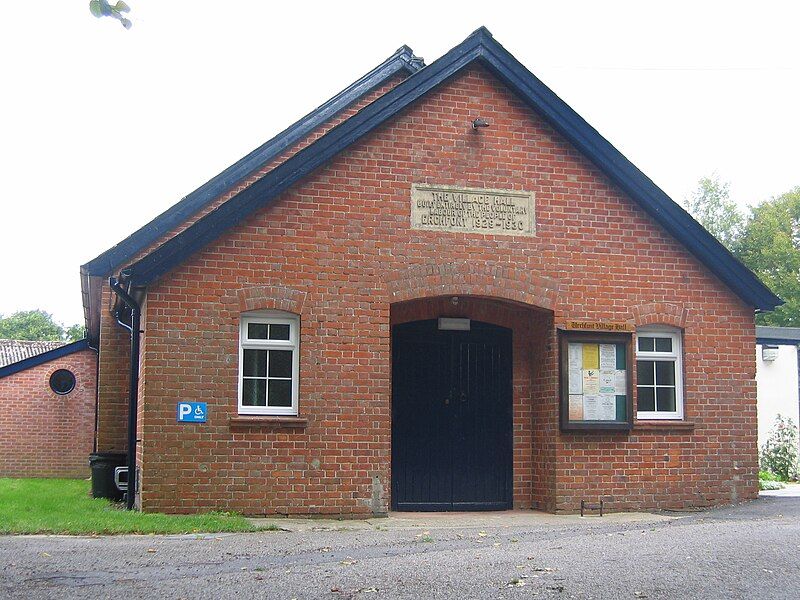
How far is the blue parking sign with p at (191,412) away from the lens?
13.5 m

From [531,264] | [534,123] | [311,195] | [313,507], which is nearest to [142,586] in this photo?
[313,507]

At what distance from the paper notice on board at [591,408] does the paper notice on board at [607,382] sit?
17 cm

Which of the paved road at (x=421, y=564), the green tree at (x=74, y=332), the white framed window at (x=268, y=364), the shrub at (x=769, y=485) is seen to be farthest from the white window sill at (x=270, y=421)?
the green tree at (x=74, y=332)

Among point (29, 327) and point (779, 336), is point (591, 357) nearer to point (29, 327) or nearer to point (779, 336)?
point (779, 336)

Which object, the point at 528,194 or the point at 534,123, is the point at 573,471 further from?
the point at 534,123

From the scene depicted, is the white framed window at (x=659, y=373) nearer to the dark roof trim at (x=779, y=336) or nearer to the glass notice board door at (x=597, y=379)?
the glass notice board door at (x=597, y=379)

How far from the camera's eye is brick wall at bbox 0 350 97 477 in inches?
1161

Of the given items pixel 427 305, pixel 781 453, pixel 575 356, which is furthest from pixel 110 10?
pixel 781 453

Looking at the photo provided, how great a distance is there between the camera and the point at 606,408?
1488 cm

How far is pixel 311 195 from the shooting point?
561 inches

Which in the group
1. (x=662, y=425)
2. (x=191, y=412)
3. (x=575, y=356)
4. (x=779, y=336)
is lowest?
(x=662, y=425)

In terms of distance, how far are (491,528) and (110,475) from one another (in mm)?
7551

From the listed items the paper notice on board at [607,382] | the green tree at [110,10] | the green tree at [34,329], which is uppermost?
the green tree at [34,329]

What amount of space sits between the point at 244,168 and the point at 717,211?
2072 inches
